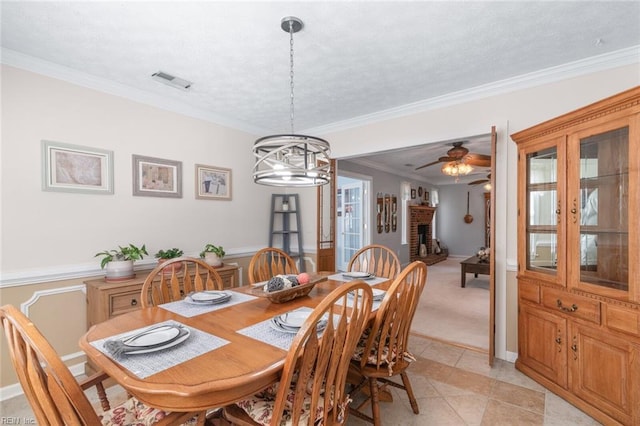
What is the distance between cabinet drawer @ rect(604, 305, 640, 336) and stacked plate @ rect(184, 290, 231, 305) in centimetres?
236

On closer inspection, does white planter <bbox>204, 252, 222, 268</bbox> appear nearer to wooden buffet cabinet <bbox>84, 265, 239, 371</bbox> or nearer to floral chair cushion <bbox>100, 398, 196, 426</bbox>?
wooden buffet cabinet <bbox>84, 265, 239, 371</bbox>

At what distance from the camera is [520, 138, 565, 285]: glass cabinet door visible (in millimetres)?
2188

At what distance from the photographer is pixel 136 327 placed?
1460 millimetres

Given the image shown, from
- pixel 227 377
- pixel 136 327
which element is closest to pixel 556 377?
pixel 227 377

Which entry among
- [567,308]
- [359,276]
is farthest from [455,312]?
[359,276]

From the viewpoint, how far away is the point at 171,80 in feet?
8.76

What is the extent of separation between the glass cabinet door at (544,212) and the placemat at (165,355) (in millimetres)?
2378

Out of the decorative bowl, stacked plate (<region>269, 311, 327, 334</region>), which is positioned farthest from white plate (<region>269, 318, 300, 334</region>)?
the decorative bowl

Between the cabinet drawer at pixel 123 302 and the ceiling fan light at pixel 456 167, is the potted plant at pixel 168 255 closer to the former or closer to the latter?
the cabinet drawer at pixel 123 302

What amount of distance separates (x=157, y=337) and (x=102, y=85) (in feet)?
8.23

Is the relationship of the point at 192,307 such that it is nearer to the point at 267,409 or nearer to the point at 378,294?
the point at 267,409

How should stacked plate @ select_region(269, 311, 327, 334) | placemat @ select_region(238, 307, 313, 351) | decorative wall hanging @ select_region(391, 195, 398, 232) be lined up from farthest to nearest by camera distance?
decorative wall hanging @ select_region(391, 195, 398, 232), stacked plate @ select_region(269, 311, 327, 334), placemat @ select_region(238, 307, 313, 351)

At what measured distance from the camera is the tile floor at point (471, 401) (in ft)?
6.31

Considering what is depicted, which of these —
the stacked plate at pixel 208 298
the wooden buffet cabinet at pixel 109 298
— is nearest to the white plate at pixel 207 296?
the stacked plate at pixel 208 298
